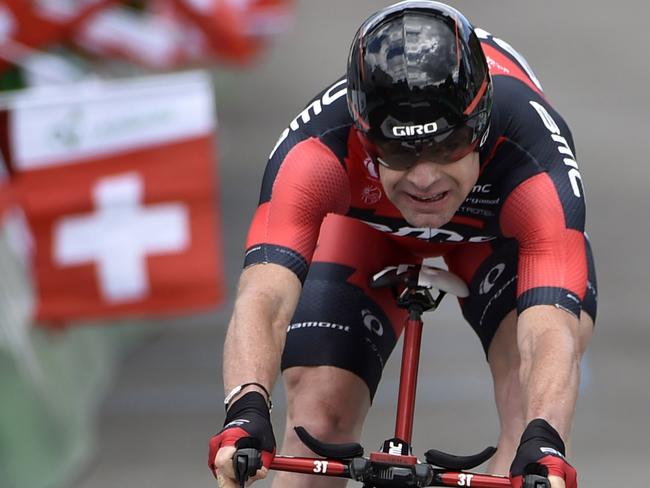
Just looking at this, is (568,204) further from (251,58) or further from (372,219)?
(251,58)

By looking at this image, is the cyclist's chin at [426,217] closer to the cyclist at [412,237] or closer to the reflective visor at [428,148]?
the cyclist at [412,237]

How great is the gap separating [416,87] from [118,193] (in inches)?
207

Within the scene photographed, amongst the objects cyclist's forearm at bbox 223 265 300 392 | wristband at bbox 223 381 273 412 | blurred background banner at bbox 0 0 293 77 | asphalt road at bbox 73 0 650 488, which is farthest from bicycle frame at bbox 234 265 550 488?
blurred background banner at bbox 0 0 293 77

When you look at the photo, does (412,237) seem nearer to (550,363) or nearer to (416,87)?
(550,363)

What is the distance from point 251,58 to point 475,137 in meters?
16.5

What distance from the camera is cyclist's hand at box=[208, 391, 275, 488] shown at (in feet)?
13.3

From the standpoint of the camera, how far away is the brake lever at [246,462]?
4004 millimetres

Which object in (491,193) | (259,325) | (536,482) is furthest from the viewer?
(491,193)

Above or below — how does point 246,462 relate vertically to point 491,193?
below

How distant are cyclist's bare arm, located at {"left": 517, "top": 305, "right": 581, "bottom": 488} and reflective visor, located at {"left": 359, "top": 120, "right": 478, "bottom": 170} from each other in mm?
554

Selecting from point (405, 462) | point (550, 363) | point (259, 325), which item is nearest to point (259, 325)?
point (259, 325)

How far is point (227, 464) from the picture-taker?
4.03 meters

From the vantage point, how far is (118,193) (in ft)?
30.1

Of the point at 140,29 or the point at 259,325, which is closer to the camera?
the point at 259,325
